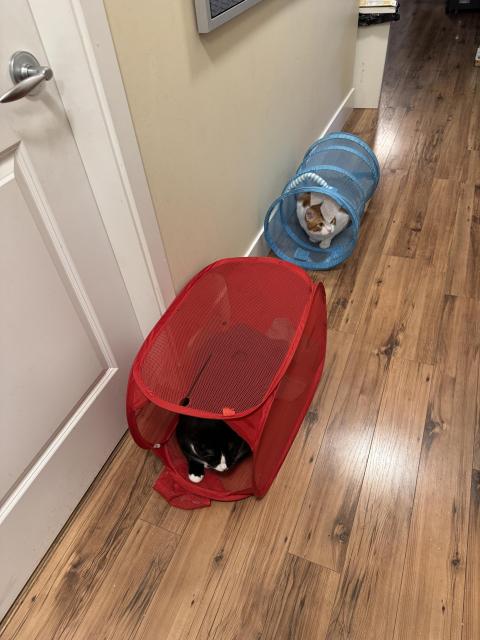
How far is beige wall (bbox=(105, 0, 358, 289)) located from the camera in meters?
0.93

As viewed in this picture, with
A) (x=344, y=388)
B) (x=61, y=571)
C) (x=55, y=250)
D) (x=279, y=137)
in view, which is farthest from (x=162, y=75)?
(x=61, y=571)

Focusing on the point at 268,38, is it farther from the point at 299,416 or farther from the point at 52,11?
the point at 299,416

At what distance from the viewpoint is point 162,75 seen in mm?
973

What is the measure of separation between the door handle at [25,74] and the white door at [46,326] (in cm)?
1

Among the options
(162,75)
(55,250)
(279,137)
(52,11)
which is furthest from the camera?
(279,137)

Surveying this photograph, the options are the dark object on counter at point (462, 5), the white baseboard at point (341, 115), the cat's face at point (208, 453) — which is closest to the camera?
the cat's face at point (208, 453)

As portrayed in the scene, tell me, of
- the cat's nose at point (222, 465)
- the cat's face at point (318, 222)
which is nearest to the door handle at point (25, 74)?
the cat's nose at point (222, 465)

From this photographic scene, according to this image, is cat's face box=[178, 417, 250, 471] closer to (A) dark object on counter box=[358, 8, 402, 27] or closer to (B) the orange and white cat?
(B) the orange and white cat

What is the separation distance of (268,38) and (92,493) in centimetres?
143

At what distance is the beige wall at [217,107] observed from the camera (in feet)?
3.06

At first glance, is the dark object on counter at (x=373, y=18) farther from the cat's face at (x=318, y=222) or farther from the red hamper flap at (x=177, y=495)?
the red hamper flap at (x=177, y=495)

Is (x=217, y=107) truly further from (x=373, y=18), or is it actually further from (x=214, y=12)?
(x=373, y=18)

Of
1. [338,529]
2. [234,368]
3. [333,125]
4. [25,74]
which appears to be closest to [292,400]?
[234,368]

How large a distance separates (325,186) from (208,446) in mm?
1009
